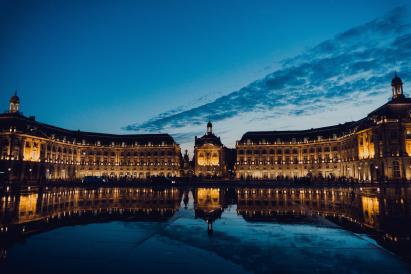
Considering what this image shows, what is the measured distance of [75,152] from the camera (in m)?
122

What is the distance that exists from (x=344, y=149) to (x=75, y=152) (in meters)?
105

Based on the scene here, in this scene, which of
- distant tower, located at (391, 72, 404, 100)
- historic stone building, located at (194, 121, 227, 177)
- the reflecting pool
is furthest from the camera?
historic stone building, located at (194, 121, 227, 177)

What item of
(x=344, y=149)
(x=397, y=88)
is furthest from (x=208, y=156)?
(x=397, y=88)

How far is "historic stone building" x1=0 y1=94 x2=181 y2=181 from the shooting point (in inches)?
3588

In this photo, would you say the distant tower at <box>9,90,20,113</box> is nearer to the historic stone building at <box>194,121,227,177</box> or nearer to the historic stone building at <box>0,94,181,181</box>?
the historic stone building at <box>0,94,181,181</box>

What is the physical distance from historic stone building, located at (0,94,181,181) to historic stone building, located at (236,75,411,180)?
35972 millimetres

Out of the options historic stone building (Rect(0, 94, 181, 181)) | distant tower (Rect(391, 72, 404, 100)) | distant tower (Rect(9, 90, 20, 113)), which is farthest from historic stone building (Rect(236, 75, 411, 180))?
distant tower (Rect(9, 90, 20, 113))

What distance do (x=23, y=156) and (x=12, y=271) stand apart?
10061 cm

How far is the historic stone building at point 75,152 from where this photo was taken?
91.1 m

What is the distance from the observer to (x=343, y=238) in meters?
9.44

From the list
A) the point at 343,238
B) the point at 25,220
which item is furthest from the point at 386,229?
the point at 25,220

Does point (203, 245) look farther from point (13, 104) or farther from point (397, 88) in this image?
point (13, 104)

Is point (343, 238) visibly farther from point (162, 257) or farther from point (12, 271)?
point (12, 271)

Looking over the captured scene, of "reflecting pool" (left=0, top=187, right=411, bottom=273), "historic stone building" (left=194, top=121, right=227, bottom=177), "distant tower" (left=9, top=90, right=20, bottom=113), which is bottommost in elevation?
"reflecting pool" (left=0, top=187, right=411, bottom=273)
